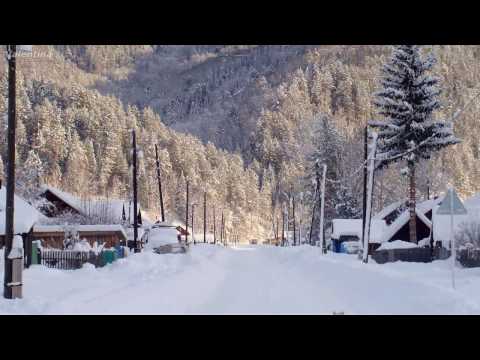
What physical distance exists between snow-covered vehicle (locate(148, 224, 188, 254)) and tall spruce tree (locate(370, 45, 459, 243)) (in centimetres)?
1879

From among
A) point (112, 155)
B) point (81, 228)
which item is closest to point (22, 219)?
point (81, 228)

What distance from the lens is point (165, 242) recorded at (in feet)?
183

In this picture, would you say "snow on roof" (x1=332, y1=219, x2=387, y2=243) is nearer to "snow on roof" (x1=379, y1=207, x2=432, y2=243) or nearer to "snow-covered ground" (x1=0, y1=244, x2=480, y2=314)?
"snow on roof" (x1=379, y1=207, x2=432, y2=243)

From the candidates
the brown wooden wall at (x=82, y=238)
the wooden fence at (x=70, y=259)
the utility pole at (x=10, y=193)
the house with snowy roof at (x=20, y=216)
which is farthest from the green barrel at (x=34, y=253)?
the utility pole at (x=10, y=193)

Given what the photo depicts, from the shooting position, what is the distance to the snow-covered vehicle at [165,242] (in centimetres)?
4950

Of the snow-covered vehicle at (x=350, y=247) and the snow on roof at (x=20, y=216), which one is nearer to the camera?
the snow on roof at (x=20, y=216)

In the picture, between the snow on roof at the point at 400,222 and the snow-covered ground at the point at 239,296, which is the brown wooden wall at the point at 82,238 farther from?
the snow on roof at the point at 400,222

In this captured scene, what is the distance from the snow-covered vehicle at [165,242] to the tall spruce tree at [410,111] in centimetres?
1879

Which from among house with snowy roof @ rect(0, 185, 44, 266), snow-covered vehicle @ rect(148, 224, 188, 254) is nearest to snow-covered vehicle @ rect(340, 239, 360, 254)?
snow-covered vehicle @ rect(148, 224, 188, 254)
